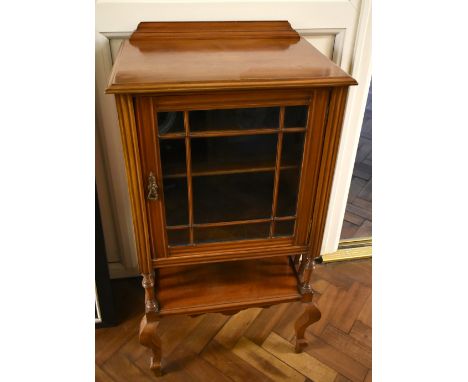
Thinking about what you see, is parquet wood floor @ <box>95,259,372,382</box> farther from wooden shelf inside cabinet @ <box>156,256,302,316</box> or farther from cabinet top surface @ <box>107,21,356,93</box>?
cabinet top surface @ <box>107,21,356,93</box>

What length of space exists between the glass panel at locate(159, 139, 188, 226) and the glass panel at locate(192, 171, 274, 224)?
2cm

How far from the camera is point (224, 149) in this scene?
67 cm

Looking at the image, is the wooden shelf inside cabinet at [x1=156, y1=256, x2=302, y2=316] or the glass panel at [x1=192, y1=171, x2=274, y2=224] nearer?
the glass panel at [x1=192, y1=171, x2=274, y2=224]

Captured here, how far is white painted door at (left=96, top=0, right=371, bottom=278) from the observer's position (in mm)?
794

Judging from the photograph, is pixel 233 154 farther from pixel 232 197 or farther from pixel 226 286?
pixel 226 286

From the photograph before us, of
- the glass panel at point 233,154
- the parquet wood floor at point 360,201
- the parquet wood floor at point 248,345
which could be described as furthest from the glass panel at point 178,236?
the parquet wood floor at point 360,201

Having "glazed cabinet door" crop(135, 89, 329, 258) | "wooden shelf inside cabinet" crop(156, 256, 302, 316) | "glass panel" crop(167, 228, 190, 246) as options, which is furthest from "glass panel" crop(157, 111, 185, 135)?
"wooden shelf inside cabinet" crop(156, 256, 302, 316)

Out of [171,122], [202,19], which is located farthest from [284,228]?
[202,19]

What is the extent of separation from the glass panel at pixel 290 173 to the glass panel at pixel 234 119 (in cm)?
5

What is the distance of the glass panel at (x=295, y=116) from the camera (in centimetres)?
64

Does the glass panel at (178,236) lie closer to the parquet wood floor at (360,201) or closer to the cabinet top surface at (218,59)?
the cabinet top surface at (218,59)

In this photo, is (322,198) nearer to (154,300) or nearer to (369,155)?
(154,300)

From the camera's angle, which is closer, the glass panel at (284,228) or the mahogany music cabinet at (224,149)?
the mahogany music cabinet at (224,149)
